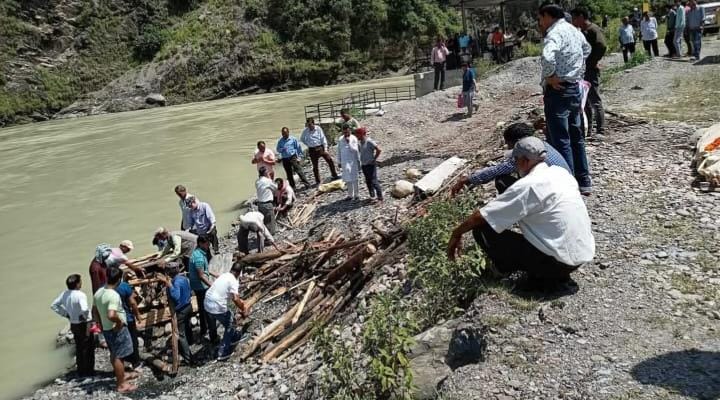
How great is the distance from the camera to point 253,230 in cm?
1104

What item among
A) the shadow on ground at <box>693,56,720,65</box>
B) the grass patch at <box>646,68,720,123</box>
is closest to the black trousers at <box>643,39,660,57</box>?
the shadow on ground at <box>693,56,720,65</box>

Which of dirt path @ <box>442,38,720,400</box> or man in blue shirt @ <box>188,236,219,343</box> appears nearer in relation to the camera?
dirt path @ <box>442,38,720,400</box>

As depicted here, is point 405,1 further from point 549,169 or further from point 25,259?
point 549,169

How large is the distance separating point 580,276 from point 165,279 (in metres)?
6.61

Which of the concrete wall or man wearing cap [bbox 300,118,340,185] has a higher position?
the concrete wall

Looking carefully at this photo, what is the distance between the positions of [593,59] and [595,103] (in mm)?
892

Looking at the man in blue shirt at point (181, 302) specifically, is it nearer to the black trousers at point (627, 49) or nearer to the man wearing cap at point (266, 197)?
the man wearing cap at point (266, 197)

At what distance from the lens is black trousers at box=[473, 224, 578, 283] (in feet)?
15.7

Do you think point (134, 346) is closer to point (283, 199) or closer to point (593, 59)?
point (283, 199)

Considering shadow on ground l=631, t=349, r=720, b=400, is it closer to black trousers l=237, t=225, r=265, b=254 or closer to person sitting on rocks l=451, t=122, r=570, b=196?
person sitting on rocks l=451, t=122, r=570, b=196

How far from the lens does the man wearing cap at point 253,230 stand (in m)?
10.8

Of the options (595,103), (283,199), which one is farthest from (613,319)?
(283,199)

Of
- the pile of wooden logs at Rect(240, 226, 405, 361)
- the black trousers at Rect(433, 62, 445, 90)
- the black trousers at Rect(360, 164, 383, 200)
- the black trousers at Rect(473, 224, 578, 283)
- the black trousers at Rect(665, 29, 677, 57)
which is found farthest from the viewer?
the black trousers at Rect(433, 62, 445, 90)

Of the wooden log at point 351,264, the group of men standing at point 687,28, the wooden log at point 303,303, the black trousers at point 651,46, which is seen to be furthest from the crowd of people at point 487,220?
the black trousers at point 651,46
